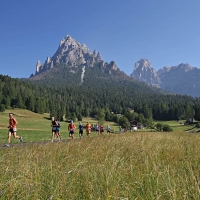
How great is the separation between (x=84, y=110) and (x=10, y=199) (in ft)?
552

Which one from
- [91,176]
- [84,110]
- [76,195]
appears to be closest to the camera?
[76,195]

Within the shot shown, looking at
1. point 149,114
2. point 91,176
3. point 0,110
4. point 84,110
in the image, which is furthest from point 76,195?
point 84,110

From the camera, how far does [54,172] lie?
3.22 m

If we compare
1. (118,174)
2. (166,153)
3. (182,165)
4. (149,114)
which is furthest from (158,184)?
(149,114)

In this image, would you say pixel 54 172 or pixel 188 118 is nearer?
pixel 54 172

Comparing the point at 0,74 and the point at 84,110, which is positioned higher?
the point at 0,74

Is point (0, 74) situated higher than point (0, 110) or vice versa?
point (0, 74)

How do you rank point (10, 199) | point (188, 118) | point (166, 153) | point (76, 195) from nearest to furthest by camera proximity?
1. point (10, 199)
2. point (76, 195)
3. point (166, 153)
4. point (188, 118)

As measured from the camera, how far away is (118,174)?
10.7ft

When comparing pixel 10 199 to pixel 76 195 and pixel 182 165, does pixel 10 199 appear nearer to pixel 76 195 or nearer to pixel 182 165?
pixel 76 195

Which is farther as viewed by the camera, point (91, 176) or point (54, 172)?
point (54, 172)

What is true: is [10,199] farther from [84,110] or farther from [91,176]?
[84,110]

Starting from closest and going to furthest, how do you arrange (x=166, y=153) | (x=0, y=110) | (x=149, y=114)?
(x=166, y=153) → (x=0, y=110) → (x=149, y=114)

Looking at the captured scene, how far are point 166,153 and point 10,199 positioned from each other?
13.3 feet
